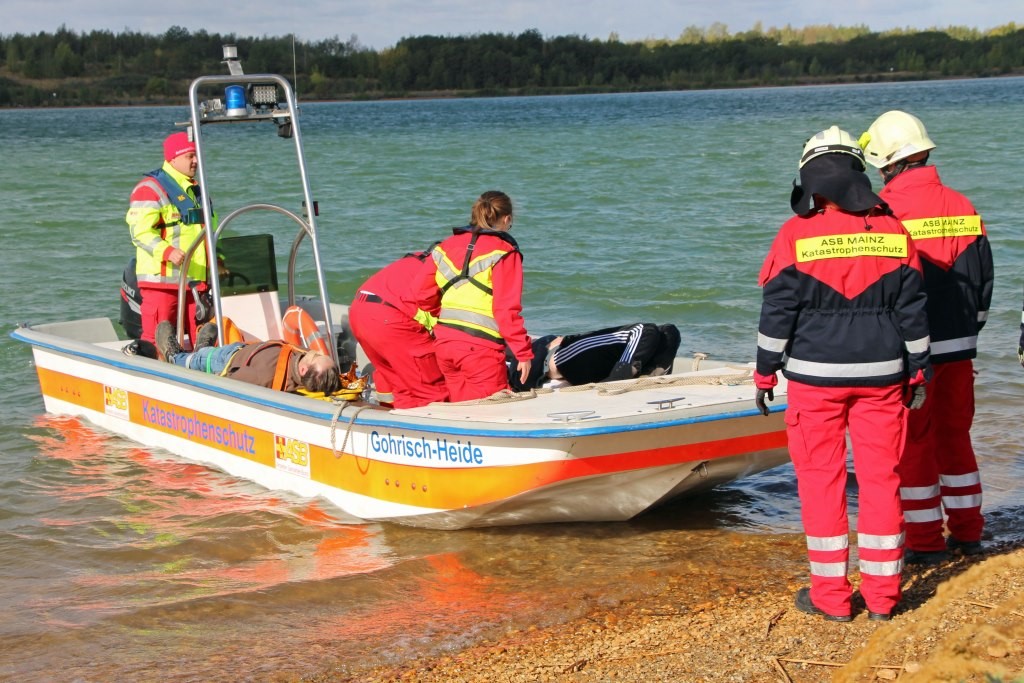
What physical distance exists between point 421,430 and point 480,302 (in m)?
0.65

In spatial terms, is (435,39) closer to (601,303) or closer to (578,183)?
(578,183)

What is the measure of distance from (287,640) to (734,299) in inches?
318

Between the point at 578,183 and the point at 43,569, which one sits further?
the point at 578,183

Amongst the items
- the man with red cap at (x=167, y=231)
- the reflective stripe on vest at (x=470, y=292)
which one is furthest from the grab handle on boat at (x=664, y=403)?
→ the man with red cap at (x=167, y=231)

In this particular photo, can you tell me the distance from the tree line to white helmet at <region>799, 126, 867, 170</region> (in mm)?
100609

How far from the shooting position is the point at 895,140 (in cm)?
481

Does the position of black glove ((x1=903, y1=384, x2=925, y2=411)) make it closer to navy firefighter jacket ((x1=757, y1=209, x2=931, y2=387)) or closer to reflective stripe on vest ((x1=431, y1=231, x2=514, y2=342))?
navy firefighter jacket ((x1=757, y1=209, x2=931, y2=387))

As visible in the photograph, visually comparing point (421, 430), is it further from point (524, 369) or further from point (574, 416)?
point (574, 416)

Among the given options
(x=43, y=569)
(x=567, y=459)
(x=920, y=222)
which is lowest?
(x=43, y=569)

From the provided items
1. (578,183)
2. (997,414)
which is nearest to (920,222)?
(997,414)

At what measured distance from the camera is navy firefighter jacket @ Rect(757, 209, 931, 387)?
4086 millimetres

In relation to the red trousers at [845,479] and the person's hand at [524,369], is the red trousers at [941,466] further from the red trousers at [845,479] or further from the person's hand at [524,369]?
the person's hand at [524,369]

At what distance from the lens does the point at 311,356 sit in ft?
21.2

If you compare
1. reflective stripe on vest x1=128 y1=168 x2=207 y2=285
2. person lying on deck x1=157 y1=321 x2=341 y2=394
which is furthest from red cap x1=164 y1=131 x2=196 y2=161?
person lying on deck x1=157 y1=321 x2=341 y2=394
